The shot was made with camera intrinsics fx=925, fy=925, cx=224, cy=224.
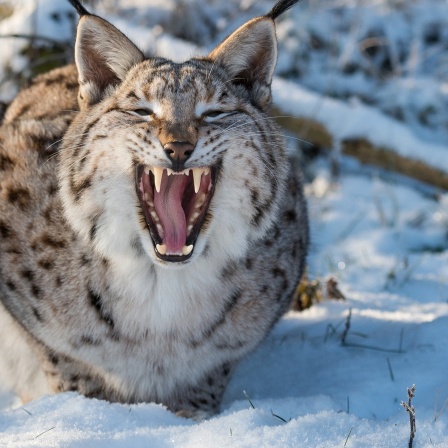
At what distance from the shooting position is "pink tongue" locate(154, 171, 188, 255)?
11.7 feet

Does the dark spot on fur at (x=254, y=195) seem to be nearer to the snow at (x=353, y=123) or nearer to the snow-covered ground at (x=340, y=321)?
the snow-covered ground at (x=340, y=321)

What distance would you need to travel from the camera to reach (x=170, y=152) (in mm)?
3342

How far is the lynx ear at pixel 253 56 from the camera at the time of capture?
3844mm

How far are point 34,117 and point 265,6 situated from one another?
4.76m

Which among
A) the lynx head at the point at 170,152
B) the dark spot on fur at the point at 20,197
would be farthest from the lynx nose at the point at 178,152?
the dark spot on fur at the point at 20,197

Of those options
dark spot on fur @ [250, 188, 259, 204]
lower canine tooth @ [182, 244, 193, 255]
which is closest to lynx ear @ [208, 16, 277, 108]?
dark spot on fur @ [250, 188, 259, 204]

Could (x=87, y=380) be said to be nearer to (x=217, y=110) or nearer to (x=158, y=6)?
(x=217, y=110)

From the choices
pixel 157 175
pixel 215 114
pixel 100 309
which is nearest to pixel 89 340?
pixel 100 309

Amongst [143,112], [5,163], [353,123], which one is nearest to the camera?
[143,112]

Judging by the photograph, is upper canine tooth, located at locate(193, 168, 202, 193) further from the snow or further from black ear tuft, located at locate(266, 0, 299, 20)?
the snow

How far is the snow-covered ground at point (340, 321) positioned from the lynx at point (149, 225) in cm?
33

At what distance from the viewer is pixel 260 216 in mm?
3754

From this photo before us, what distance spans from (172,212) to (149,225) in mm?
102

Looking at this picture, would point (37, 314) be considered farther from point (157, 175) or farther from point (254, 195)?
point (254, 195)
